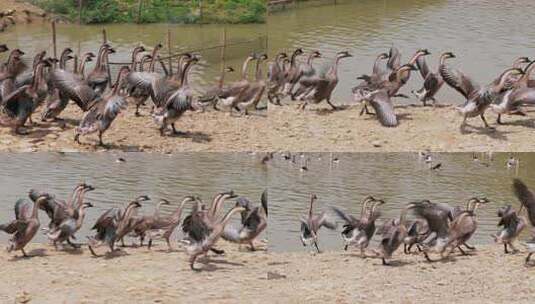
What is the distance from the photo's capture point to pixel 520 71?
394 centimetres

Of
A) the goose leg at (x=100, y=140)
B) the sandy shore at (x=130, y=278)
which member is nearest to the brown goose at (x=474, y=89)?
the sandy shore at (x=130, y=278)

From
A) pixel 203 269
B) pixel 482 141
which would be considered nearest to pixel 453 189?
pixel 482 141

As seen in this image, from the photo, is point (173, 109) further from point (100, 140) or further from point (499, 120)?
point (499, 120)

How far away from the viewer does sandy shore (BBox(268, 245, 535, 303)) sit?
3.56 m

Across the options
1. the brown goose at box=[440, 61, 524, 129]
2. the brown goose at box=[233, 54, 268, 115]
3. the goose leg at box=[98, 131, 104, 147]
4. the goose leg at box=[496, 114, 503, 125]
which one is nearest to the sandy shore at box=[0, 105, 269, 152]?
the goose leg at box=[98, 131, 104, 147]

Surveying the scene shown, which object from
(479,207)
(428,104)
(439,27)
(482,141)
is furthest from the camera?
(479,207)

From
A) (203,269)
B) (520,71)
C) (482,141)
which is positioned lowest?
(203,269)

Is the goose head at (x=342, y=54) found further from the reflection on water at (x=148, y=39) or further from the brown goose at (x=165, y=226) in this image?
the reflection on water at (x=148, y=39)

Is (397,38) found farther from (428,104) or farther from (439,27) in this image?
(428,104)

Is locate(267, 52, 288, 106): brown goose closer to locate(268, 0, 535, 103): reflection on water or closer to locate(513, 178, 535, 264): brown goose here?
locate(268, 0, 535, 103): reflection on water

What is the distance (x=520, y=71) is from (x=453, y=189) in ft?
4.37

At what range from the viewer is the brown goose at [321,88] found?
3.80m

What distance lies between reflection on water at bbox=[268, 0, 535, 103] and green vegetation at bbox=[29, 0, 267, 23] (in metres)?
1.16

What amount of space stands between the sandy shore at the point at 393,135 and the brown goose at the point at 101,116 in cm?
62
